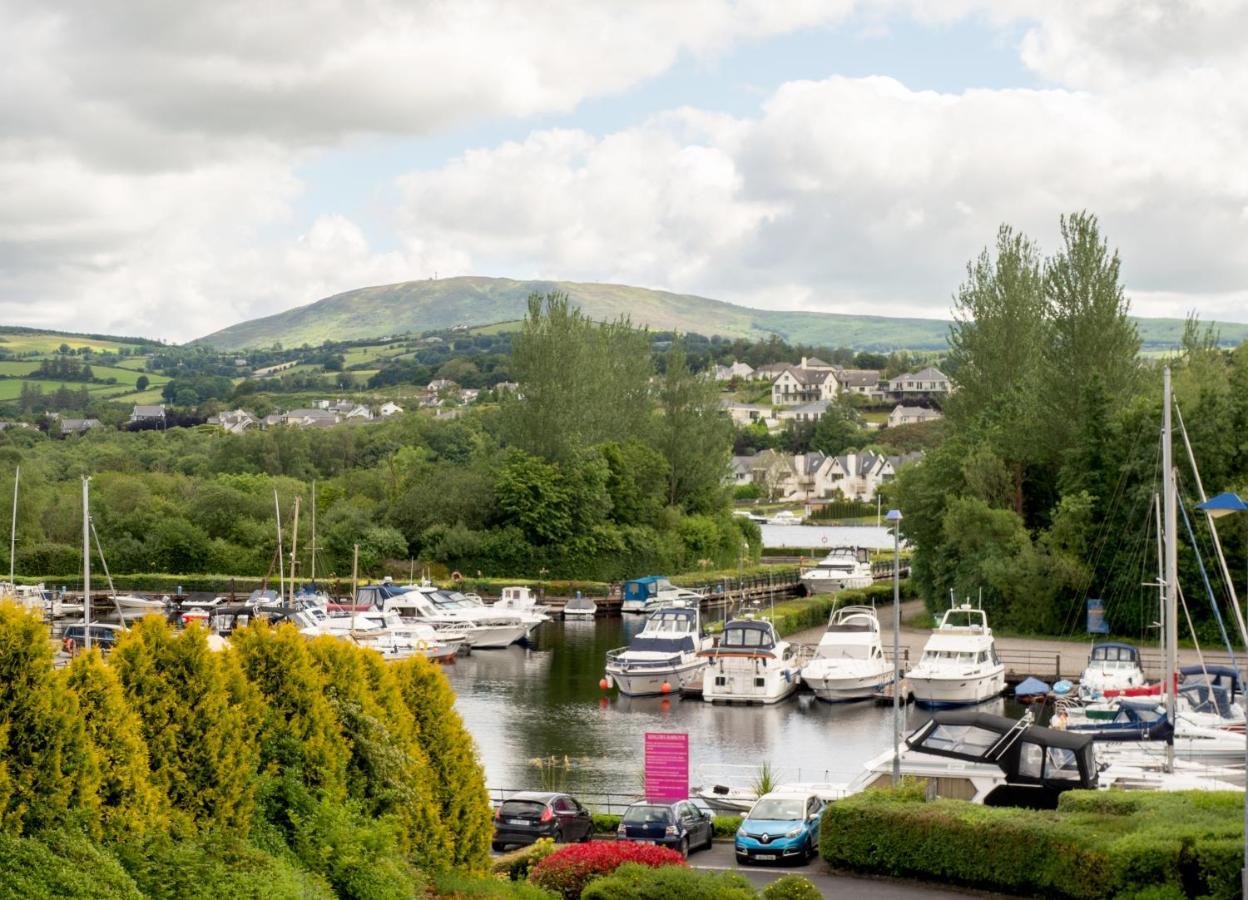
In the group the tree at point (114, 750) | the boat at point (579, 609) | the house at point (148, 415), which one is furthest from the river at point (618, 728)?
the house at point (148, 415)

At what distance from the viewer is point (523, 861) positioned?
24188 millimetres

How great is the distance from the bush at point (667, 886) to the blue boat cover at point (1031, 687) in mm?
28957

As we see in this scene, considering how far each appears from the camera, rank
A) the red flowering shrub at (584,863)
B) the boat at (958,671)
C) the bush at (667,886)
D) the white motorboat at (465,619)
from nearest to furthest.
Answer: the bush at (667,886)
the red flowering shrub at (584,863)
the boat at (958,671)
the white motorboat at (465,619)

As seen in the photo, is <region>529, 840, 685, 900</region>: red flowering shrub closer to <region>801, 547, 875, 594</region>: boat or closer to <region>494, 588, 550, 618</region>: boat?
<region>494, 588, 550, 618</region>: boat

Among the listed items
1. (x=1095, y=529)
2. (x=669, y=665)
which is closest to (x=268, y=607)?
(x=669, y=665)

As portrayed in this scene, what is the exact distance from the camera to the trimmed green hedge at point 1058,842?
2031 centimetres

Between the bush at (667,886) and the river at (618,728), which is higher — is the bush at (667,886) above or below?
above

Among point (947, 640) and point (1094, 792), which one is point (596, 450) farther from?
point (1094, 792)

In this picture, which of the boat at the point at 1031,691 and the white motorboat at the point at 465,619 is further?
the white motorboat at the point at 465,619

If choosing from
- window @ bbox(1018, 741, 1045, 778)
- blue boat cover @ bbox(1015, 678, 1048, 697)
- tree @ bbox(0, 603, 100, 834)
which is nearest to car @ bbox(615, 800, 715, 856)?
window @ bbox(1018, 741, 1045, 778)

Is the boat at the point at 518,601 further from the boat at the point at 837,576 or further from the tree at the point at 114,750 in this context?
the tree at the point at 114,750

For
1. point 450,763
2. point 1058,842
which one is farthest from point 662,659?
point 1058,842

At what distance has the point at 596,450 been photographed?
87062mm

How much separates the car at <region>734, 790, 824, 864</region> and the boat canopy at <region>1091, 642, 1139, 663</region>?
74.5 feet
